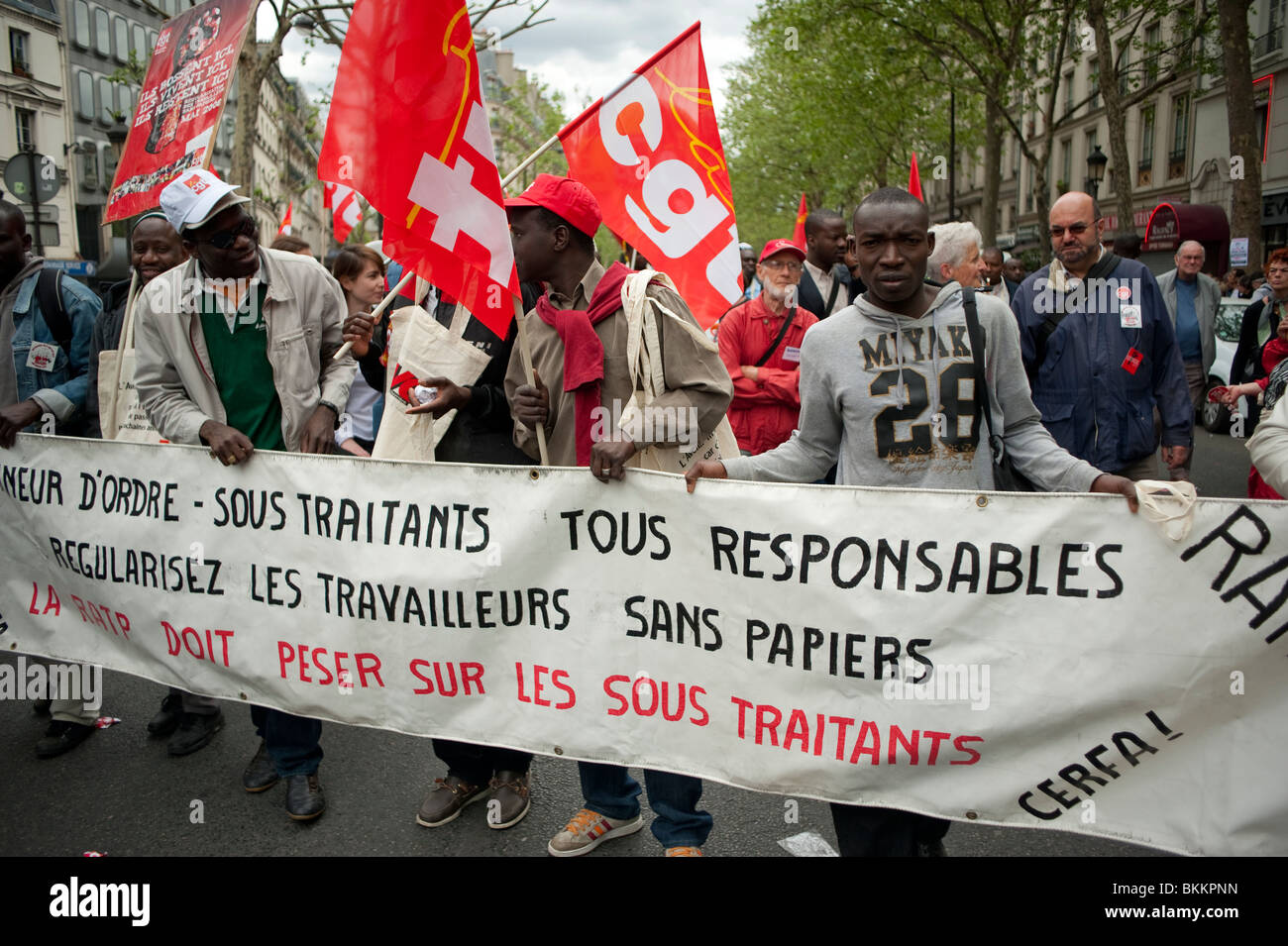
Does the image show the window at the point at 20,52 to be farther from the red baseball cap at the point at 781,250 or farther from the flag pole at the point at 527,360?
the flag pole at the point at 527,360

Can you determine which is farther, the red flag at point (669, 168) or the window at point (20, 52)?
the window at point (20, 52)

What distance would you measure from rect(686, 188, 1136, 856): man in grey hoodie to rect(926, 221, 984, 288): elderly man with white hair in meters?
2.43

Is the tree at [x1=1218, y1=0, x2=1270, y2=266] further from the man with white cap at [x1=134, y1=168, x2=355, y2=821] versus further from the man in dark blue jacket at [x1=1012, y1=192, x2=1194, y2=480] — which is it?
the man with white cap at [x1=134, y1=168, x2=355, y2=821]

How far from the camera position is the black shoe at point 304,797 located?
12.3 feet

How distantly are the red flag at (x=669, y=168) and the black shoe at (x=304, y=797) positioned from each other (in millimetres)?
2978

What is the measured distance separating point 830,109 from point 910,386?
31738 millimetres

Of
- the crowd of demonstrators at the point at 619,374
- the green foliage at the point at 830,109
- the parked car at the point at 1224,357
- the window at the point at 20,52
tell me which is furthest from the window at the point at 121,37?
the crowd of demonstrators at the point at 619,374

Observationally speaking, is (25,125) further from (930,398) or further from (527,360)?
(930,398)

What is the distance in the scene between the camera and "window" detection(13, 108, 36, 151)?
42844 millimetres

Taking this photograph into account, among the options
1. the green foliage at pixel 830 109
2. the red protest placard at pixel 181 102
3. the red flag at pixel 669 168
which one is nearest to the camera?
the red protest placard at pixel 181 102

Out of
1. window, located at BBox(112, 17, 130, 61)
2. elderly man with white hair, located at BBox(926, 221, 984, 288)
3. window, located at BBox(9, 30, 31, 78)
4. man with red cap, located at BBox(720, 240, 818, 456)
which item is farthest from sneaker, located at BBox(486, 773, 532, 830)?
window, located at BBox(112, 17, 130, 61)
